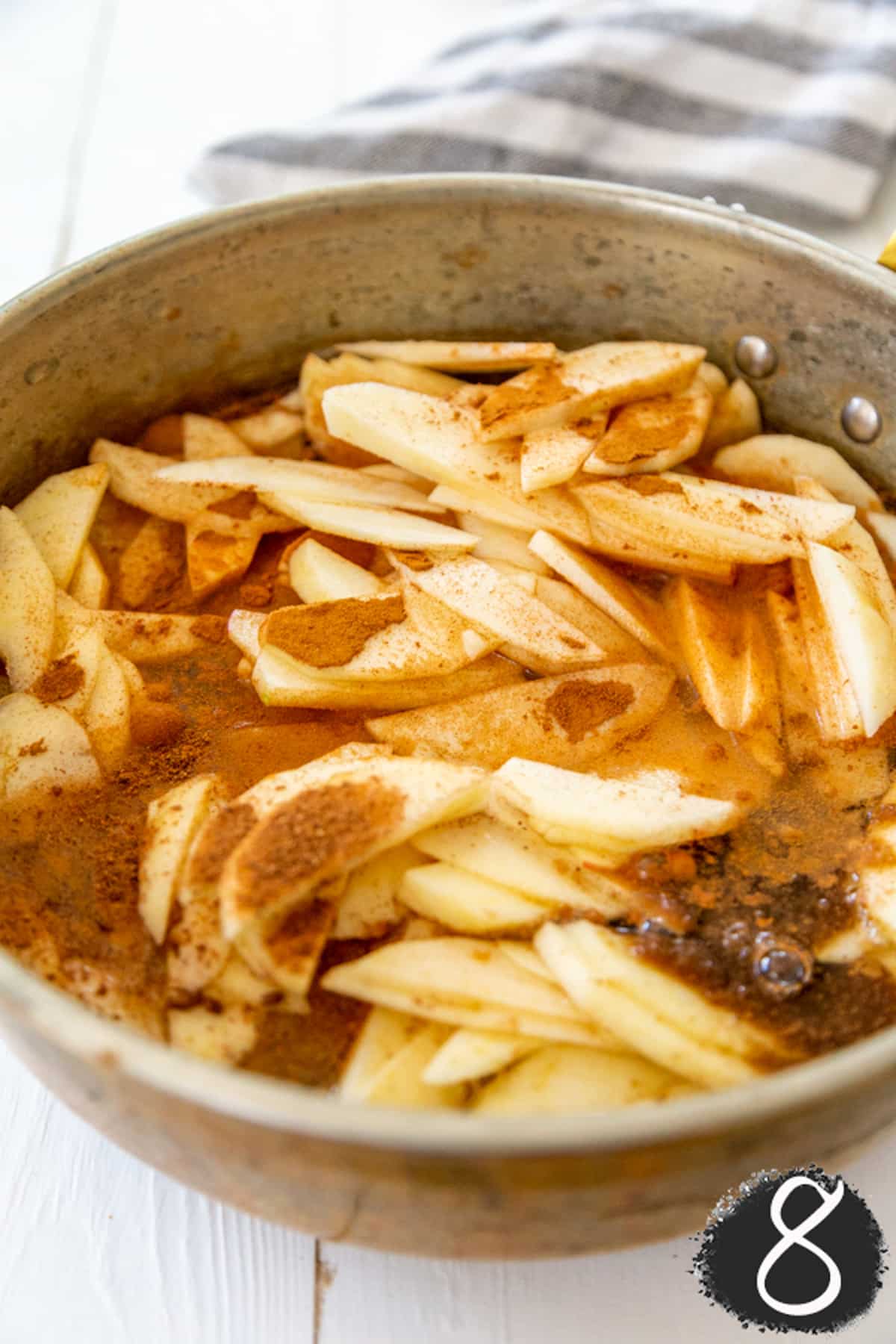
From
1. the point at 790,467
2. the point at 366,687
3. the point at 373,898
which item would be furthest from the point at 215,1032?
the point at 790,467

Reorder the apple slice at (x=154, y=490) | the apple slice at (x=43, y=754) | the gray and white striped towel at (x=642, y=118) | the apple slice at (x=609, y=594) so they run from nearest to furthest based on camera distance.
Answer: the apple slice at (x=43, y=754)
the apple slice at (x=609, y=594)
the apple slice at (x=154, y=490)
the gray and white striped towel at (x=642, y=118)

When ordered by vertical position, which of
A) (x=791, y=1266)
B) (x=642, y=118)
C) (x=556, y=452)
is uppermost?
(x=642, y=118)

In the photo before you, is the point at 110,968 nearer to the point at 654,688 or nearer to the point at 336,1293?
the point at 336,1293

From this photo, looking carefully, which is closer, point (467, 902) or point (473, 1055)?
point (473, 1055)

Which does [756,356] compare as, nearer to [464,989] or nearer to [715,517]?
[715,517]

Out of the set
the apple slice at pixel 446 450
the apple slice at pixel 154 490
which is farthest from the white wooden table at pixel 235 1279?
the apple slice at pixel 446 450

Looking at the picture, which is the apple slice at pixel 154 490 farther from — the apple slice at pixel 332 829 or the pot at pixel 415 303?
the apple slice at pixel 332 829

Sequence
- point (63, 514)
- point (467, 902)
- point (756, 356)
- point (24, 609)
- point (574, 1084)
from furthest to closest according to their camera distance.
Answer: point (756, 356), point (63, 514), point (24, 609), point (467, 902), point (574, 1084)
